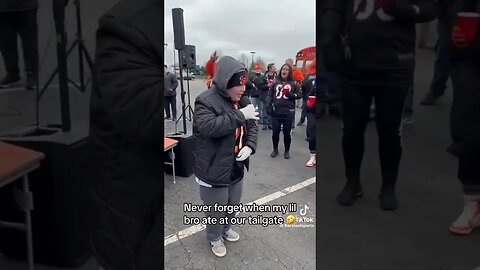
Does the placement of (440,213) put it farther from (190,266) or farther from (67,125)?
(67,125)

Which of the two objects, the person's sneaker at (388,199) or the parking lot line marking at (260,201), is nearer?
the person's sneaker at (388,199)

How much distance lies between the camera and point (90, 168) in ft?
3.46

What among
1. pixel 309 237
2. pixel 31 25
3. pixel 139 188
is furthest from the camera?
pixel 309 237

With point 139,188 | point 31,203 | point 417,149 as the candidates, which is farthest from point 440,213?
point 31,203

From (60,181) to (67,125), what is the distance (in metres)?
0.18

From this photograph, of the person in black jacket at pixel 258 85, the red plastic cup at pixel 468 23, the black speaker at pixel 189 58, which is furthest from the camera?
the person in black jacket at pixel 258 85

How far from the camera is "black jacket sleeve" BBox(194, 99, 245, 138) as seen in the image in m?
1.18

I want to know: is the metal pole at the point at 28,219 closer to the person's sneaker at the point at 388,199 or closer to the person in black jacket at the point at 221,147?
the person in black jacket at the point at 221,147

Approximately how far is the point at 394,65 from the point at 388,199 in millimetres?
412

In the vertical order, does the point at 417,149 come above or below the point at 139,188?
above

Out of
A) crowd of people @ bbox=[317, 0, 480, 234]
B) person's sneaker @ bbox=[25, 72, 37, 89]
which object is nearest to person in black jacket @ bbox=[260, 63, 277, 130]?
crowd of people @ bbox=[317, 0, 480, 234]

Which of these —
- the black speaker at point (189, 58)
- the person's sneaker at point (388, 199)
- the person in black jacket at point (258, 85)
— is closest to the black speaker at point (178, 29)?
the black speaker at point (189, 58)

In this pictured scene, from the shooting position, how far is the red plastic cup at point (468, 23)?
0.89 m

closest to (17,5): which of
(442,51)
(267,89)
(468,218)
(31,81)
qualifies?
(31,81)
